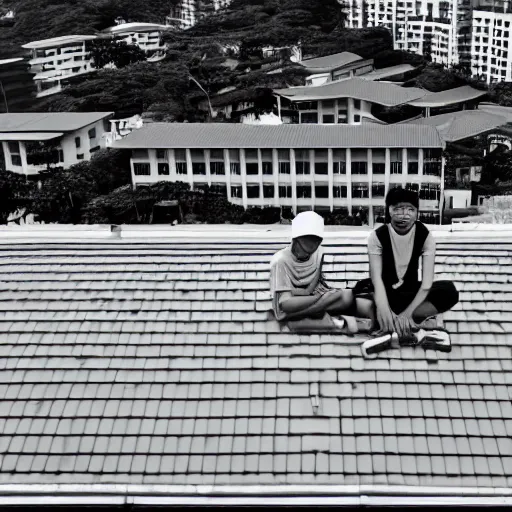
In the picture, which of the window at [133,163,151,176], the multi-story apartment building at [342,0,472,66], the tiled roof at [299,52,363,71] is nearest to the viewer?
the window at [133,163,151,176]

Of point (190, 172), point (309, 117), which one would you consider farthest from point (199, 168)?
point (309, 117)

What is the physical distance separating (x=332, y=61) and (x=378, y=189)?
23.7 m

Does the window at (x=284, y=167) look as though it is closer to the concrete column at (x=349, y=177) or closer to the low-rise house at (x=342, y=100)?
the concrete column at (x=349, y=177)

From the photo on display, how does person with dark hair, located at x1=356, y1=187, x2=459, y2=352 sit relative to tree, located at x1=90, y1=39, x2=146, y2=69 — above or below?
above

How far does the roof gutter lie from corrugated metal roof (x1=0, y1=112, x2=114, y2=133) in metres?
31.3

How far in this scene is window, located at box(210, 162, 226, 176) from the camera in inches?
1159

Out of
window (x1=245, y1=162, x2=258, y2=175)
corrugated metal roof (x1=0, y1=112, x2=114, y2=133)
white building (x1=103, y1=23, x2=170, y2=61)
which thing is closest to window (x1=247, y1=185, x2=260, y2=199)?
window (x1=245, y1=162, x2=258, y2=175)

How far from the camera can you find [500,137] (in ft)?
112

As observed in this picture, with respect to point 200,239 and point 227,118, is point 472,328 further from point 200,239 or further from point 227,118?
point 227,118

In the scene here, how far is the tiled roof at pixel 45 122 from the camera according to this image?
34.1 m

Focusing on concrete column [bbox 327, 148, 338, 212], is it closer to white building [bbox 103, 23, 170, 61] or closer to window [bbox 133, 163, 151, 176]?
window [bbox 133, 163, 151, 176]

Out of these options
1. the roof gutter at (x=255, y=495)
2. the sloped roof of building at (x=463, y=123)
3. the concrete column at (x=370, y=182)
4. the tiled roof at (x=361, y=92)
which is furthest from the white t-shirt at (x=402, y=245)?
the tiled roof at (x=361, y=92)

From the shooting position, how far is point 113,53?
51625mm

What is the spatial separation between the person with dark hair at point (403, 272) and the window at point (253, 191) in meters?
24.6
